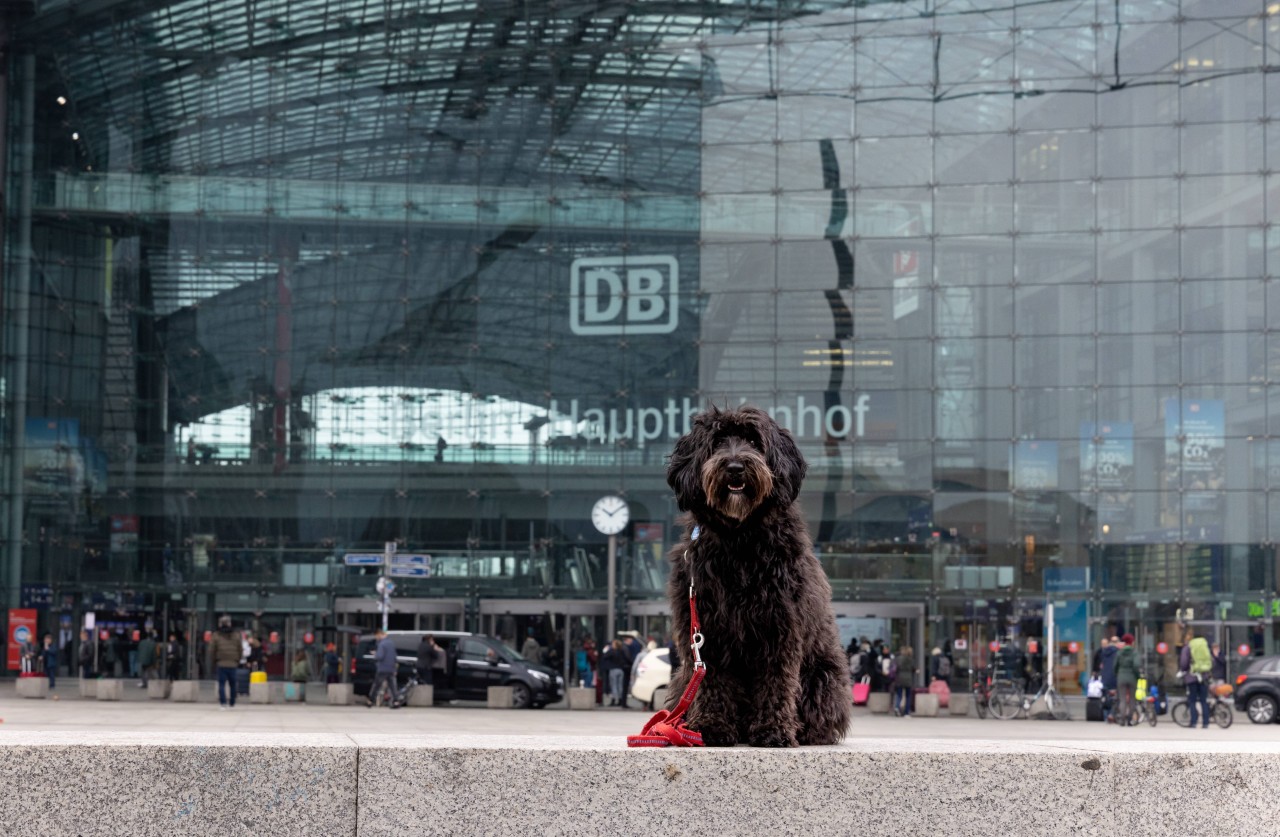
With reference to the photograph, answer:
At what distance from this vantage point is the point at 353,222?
119ft

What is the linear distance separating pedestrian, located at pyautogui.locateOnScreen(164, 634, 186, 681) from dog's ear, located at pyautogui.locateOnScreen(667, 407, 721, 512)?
3254 centimetres

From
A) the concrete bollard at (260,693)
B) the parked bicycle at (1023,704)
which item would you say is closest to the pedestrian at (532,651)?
the concrete bollard at (260,693)

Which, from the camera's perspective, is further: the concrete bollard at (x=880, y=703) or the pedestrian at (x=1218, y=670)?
the concrete bollard at (x=880, y=703)

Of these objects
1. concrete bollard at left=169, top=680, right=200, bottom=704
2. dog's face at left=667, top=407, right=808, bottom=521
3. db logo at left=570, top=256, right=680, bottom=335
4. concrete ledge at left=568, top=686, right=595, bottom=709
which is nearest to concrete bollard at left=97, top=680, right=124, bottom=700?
concrete bollard at left=169, top=680, right=200, bottom=704

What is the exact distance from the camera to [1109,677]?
27.0 meters

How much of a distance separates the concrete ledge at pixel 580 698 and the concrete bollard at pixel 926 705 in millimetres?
5760

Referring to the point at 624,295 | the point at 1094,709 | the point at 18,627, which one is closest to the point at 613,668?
the point at 1094,709

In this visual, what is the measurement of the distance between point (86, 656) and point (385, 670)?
37.8 ft

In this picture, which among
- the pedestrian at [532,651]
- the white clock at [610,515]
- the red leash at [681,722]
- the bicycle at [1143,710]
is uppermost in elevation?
the white clock at [610,515]

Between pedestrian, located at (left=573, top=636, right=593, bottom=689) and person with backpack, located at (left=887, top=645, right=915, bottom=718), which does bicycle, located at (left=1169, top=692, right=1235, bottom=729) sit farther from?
pedestrian, located at (left=573, top=636, right=593, bottom=689)

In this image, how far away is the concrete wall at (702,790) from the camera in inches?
161

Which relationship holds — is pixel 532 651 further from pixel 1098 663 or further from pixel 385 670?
pixel 1098 663

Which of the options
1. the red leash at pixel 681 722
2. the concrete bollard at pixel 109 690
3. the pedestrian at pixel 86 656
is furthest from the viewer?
the pedestrian at pixel 86 656

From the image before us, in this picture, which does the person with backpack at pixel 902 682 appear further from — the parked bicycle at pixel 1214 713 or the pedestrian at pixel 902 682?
the parked bicycle at pixel 1214 713
